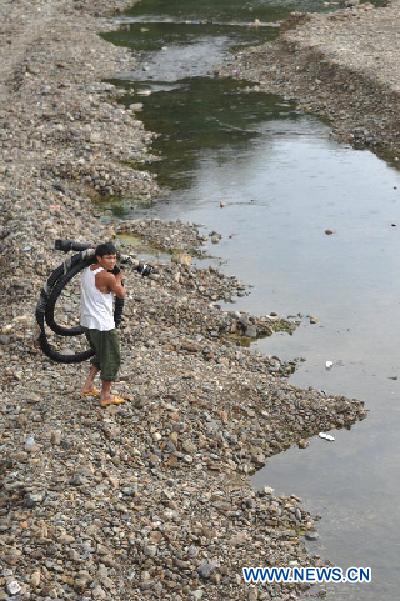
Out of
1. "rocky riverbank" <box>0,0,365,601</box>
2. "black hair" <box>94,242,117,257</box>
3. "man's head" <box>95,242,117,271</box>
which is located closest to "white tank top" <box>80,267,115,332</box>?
"man's head" <box>95,242,117,271</box>

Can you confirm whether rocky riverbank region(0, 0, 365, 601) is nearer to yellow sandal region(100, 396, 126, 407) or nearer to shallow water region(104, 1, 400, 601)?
yellow sandal region(100, 396, 126, 407)

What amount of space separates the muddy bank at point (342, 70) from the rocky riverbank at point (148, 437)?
387 inches

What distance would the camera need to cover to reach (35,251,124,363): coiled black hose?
1371cm

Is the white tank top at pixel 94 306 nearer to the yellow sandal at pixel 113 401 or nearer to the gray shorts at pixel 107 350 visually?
the gray shorts at pixel 107 350

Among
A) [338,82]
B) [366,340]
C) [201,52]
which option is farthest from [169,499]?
[201,52]

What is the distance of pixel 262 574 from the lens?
11.3m

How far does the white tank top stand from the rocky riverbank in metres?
1.26

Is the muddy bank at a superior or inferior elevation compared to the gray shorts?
superior

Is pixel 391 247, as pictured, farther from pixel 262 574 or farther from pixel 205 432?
pixel 262 574

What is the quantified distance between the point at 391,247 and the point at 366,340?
4447mm

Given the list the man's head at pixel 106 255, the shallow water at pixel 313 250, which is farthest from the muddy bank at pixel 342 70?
the man's head at pixel 106 255

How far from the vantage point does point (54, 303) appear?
14.3 metres

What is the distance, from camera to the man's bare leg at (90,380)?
13477 mm

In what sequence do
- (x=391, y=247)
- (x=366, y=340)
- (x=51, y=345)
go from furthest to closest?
1. (x=391, y=247)
2. (x=366, y=340)
3. (x=51, y=345)
